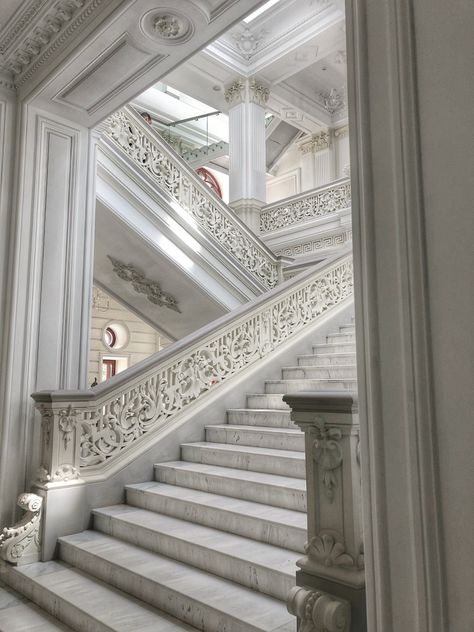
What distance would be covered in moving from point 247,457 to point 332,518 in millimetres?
2001

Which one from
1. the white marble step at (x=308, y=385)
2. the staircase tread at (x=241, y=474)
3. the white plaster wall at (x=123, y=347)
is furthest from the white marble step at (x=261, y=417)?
the white plaster wall at (x=123, y=347)

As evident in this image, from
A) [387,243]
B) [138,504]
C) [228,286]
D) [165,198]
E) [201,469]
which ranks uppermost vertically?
[165,198]

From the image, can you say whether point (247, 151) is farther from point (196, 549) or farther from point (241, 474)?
point (196, 549)

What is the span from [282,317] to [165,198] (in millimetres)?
2202

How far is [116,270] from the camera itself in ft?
23.6

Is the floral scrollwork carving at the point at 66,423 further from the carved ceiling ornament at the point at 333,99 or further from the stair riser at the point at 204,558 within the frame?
the carved ceiling ornament at the point at 333,99

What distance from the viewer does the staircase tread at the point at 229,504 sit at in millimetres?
3180

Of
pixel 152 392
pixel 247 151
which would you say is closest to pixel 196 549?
pixel 152 392

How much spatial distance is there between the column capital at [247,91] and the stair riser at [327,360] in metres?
7.43

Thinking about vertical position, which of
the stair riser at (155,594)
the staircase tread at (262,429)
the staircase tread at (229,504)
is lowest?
the stair riser at (155,594)

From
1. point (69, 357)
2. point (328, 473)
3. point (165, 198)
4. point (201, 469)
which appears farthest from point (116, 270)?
point (328, 473)

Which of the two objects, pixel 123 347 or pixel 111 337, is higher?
pixel 111 337

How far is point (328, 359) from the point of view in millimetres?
5930

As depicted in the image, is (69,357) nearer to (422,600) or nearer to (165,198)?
(165,198)
